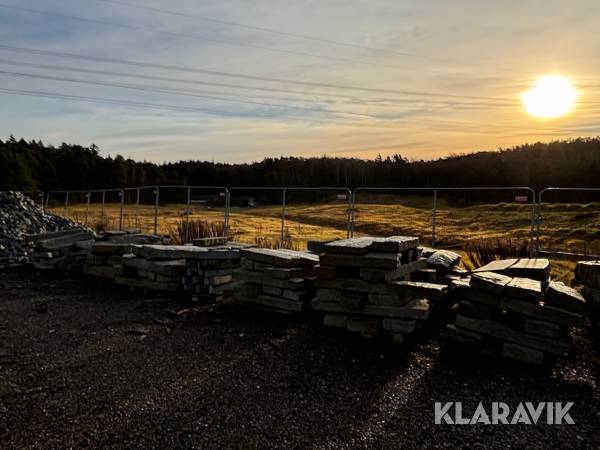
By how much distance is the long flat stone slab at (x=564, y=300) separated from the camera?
564 centimetres

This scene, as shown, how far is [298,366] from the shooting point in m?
5.82

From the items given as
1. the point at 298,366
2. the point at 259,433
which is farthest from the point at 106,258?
the point at 259,433

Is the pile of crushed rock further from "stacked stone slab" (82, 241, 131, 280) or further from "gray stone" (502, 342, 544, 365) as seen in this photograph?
"gray stone" (502, 342, 544, 365)

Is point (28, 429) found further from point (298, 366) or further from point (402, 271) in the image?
point (402, 271)

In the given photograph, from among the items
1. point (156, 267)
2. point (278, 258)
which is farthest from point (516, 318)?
point (156, 267)

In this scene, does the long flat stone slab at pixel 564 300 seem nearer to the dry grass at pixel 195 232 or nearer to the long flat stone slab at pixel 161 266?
the long flat stone slab at pixel 161 266

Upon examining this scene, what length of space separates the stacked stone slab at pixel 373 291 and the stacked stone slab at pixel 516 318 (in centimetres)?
50

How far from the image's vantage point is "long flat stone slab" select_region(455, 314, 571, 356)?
219 inches

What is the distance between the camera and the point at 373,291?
21.7 ft

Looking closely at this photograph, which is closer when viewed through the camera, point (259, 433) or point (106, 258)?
point (259, 433)

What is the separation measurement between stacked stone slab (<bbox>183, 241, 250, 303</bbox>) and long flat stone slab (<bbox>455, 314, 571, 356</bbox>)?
4.41 meters

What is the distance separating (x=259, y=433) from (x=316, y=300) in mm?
3019

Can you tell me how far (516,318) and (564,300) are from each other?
2.07 feet

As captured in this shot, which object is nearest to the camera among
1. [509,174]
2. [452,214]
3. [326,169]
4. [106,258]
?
[106,258]
